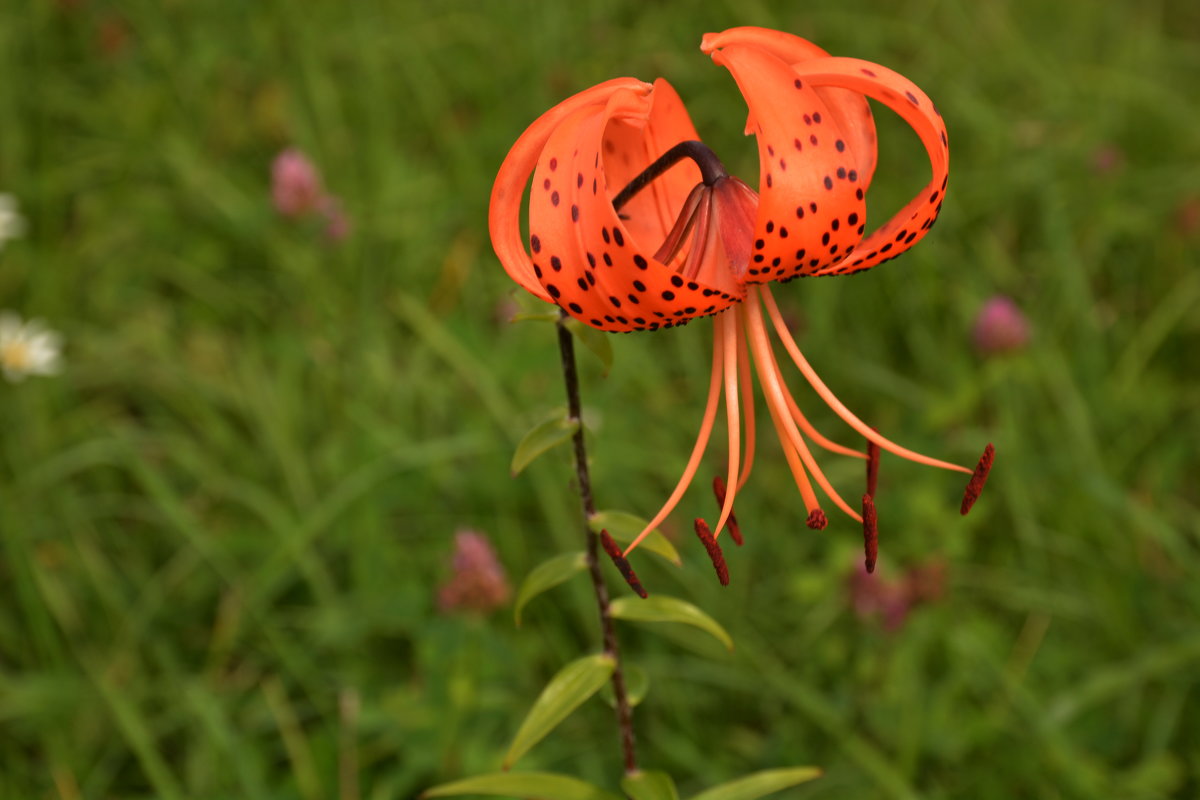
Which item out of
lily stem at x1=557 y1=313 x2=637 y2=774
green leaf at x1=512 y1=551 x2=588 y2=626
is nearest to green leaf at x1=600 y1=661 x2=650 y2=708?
lily stem at x1=557 y1=313 x2=637 y2=774

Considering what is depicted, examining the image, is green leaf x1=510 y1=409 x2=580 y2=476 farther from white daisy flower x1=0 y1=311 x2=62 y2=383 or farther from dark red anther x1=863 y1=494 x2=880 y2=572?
white daisy flower x1=0 y1=311 x2=62 y2=383

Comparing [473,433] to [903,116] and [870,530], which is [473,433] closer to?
[870,530]

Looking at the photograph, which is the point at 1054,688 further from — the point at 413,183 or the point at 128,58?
the point at 128,58

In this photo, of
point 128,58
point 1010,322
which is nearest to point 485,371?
point 1010,322

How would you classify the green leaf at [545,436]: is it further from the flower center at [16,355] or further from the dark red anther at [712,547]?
the flower center at [16,355]

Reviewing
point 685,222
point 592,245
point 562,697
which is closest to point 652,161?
point 685,222

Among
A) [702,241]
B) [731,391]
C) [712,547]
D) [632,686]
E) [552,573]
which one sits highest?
[702,241]
